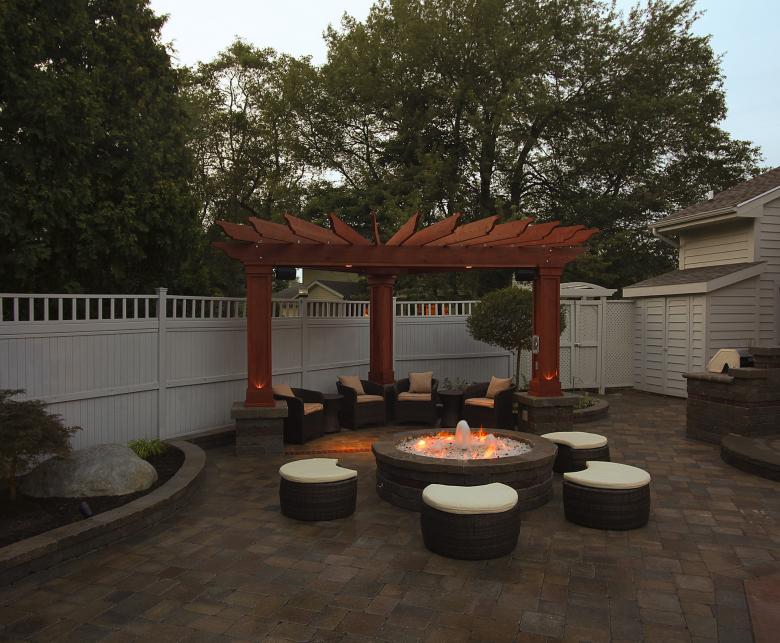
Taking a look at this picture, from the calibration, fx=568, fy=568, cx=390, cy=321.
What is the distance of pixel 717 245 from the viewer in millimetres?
12492

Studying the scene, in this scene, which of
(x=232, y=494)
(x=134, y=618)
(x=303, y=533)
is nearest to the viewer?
(x=134, y=618)

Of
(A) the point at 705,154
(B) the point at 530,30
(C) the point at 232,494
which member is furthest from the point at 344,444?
(A) the point at 705,154

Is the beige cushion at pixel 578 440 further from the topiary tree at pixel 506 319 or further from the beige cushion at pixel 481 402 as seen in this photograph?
the topiary tree at pixel 506 319

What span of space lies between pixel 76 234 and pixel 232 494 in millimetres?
5169

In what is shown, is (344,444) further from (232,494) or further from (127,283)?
(127,283)

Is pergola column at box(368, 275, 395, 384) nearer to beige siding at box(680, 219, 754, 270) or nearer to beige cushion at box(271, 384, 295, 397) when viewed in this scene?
beige cushion at box(271, 384, 295, 397)

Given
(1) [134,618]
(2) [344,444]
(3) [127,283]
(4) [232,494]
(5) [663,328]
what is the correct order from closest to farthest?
(1) [134,618]
(4) [232,494]
(2) [344,444]
(3) [127,283]
(5) [663,328]

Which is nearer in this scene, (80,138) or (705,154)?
(80,138)

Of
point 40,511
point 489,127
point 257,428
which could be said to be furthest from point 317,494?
point 489,127

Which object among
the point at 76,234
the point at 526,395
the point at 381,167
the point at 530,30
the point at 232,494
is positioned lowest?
the point at 232,494

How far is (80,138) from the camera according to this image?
8.25 meters

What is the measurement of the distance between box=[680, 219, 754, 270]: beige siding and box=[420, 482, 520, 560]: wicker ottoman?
408 inches

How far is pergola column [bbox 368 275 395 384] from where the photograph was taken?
10.1 m

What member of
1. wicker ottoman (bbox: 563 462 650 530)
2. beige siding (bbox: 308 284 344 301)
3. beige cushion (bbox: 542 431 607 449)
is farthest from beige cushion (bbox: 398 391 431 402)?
beige siding (bbox: 308 284 344 301)
